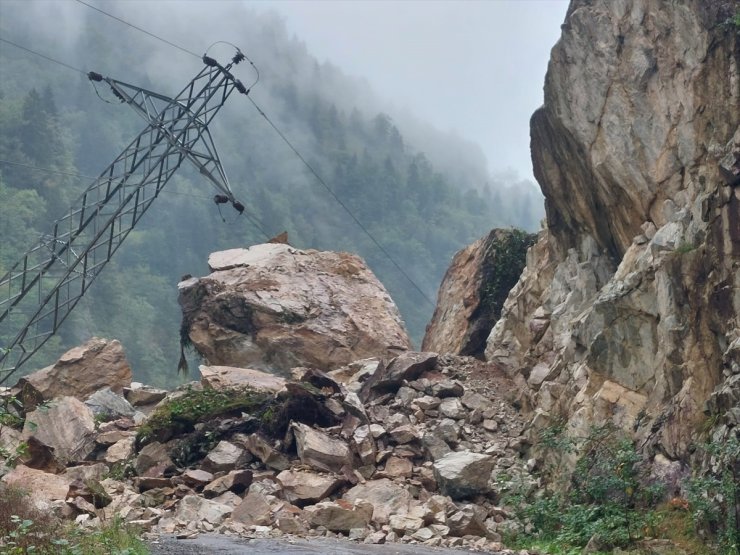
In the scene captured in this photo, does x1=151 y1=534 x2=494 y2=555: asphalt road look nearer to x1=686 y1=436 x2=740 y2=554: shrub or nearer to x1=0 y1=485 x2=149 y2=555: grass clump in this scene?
x1=0 y1=485 x2=149 y2=555: grass clump

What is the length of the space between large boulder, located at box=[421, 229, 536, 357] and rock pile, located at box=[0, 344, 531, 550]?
3693 mm

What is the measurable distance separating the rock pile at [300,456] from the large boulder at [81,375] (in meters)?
2.06

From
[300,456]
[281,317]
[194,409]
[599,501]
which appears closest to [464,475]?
[599,501]

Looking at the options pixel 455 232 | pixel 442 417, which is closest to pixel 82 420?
pixel 442 417

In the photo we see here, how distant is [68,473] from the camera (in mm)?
19312

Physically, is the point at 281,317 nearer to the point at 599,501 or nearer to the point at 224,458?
the point at 224,458

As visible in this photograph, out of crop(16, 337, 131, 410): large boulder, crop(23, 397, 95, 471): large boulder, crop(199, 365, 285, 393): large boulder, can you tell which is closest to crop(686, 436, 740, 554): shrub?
crop(199, 365, 285, 393): large boulder

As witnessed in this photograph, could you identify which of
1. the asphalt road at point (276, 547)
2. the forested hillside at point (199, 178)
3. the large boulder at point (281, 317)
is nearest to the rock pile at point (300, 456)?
the asphalt road at point (276, 547)

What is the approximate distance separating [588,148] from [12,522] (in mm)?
14791

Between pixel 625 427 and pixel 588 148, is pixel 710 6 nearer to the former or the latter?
pixel 588 148

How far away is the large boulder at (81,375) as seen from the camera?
26672 mm

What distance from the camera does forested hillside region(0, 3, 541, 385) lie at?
7544 centimetres

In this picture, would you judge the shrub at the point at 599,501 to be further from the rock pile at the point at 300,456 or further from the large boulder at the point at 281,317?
the large boulder at the point at 281,317

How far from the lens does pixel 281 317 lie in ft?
93.9
